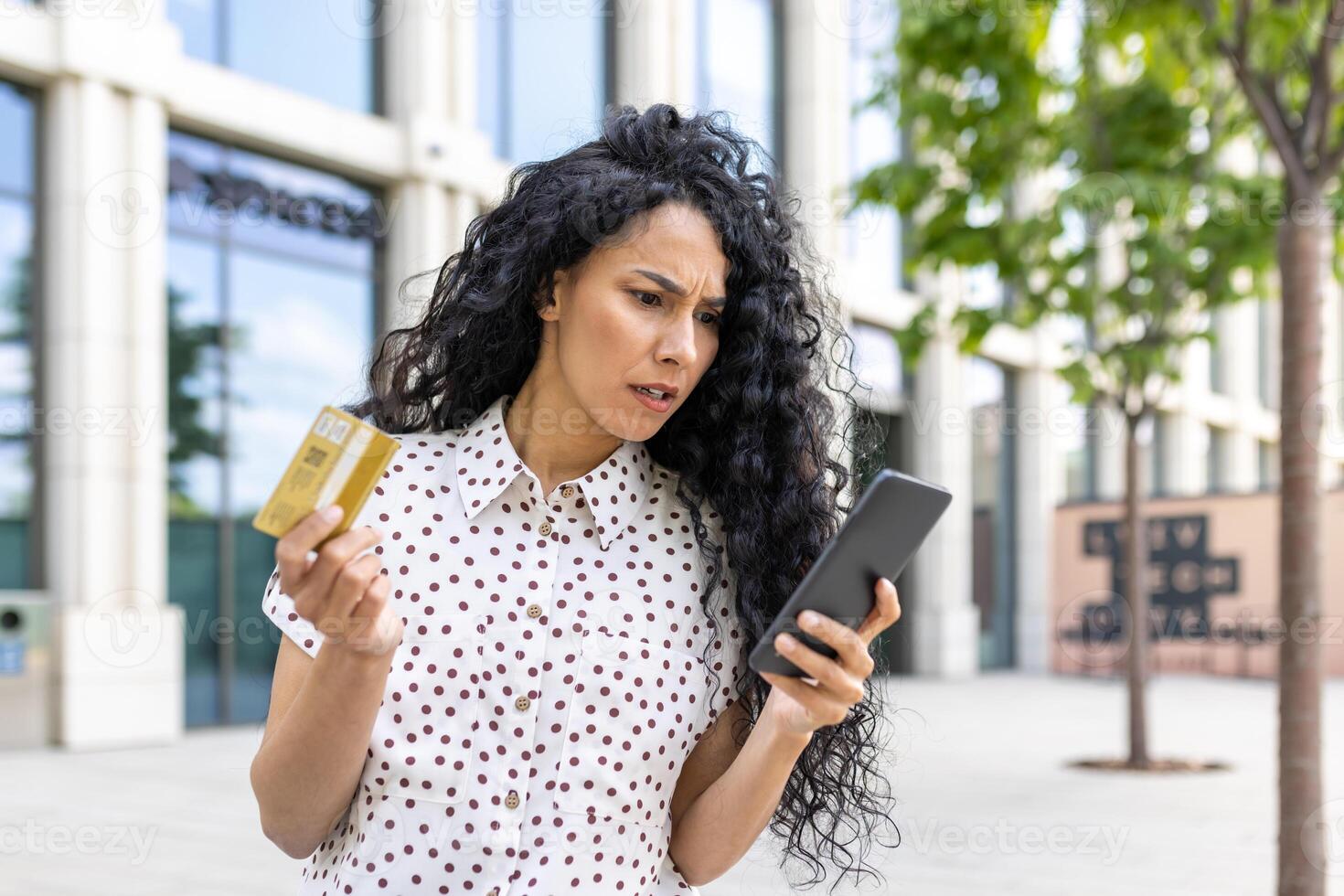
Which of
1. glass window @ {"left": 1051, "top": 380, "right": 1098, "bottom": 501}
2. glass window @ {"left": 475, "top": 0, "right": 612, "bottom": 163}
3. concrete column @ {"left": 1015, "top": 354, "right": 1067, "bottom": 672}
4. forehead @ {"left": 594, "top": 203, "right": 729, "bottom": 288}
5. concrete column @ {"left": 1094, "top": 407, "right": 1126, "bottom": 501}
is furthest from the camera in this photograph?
concrete column @ {"left": 1094, "top": 407, "right": 1126, "bottom": 501}

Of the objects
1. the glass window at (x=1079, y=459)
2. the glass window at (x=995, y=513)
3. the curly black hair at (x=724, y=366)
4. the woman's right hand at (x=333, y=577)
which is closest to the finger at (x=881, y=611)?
the curly black hair at (x=724, y=366)

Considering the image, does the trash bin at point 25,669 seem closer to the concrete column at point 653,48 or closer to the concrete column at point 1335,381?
the concrete column at point 653,48

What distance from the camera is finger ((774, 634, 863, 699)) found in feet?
5.41

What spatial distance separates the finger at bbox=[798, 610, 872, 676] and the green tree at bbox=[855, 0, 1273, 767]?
650 cm

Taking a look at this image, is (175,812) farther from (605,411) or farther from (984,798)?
(605,411)

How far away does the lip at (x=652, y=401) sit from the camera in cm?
193

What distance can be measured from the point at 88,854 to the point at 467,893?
571 centimetres

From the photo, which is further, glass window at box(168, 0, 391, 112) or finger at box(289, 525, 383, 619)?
glass window at box(168, 0, 391, 112)

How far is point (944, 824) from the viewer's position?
775 cm

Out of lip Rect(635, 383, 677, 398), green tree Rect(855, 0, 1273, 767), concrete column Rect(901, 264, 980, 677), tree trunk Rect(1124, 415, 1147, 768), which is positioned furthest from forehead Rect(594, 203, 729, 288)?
concrete column Rect(901, 264, 980, 677)

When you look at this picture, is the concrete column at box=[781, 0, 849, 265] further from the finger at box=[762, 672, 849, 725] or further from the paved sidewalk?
the finger at box=[762, 672, 849, 725]

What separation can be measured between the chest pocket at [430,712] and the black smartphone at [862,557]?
16.1 inches

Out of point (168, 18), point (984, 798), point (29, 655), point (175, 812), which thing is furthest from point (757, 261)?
point (168, 18)

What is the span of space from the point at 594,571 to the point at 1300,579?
3559 millimetres
